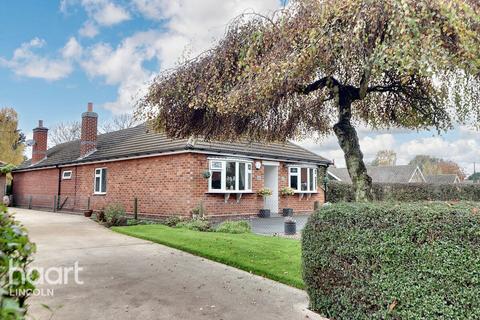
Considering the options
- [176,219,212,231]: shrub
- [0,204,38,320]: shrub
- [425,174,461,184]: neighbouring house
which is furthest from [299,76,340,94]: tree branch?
[425,174,461,184]: neighbouring house

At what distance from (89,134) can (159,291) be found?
56.3ft

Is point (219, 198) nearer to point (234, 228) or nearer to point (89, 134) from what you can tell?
point (234, 228)

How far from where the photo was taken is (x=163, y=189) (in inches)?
572

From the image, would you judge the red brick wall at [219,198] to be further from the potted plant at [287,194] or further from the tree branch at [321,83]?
the tree branch at [321,83]

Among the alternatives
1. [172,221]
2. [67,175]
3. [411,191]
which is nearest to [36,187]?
[67,175]

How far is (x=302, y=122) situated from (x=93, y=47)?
976cm

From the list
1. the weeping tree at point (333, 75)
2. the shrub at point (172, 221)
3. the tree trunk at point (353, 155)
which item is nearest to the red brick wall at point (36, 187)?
the shrub at point (172, 221)

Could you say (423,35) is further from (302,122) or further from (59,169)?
(59,169)

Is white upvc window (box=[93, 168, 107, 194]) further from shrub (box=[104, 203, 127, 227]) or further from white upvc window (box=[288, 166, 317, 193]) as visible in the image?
white upvc window (box=[288, 166, 317, 193])

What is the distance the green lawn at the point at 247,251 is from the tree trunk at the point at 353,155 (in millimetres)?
1718

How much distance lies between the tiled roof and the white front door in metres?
0.80

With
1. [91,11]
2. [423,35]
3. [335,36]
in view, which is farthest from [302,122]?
[91,11]

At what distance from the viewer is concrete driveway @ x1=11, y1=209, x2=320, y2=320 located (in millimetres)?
4090

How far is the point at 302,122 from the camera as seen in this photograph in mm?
7262
